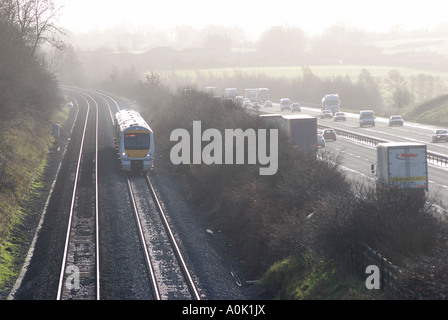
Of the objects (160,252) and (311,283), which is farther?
(160,252)

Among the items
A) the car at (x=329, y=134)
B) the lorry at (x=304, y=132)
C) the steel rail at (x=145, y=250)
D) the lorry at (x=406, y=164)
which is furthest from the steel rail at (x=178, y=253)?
Result: the car at (x=329, y=134)

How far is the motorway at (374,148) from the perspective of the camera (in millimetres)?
34562

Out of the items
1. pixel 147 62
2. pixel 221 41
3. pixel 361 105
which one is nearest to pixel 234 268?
pixel 361 105

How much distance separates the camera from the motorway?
1361 inches

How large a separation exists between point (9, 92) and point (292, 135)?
17.0 meters

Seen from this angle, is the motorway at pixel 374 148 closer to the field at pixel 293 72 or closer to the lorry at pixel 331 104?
the lorry at pixel 331 104

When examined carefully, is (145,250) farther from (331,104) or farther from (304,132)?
(331,104)

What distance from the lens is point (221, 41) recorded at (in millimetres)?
191625

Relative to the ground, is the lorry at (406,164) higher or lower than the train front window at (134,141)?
lower

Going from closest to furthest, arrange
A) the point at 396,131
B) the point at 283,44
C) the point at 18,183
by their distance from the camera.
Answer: the point at 18,183 < the point at 396,131 < the point at 283,44

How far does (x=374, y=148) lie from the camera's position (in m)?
50.9

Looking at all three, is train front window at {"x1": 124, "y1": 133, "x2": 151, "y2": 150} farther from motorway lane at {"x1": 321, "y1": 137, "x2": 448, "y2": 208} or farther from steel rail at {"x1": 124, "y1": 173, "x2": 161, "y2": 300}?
motorway lane at {"x1": 321, "y1": 137, "x2": 448, "y2": 208}

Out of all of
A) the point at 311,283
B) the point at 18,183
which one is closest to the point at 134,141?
the point at 18,183
